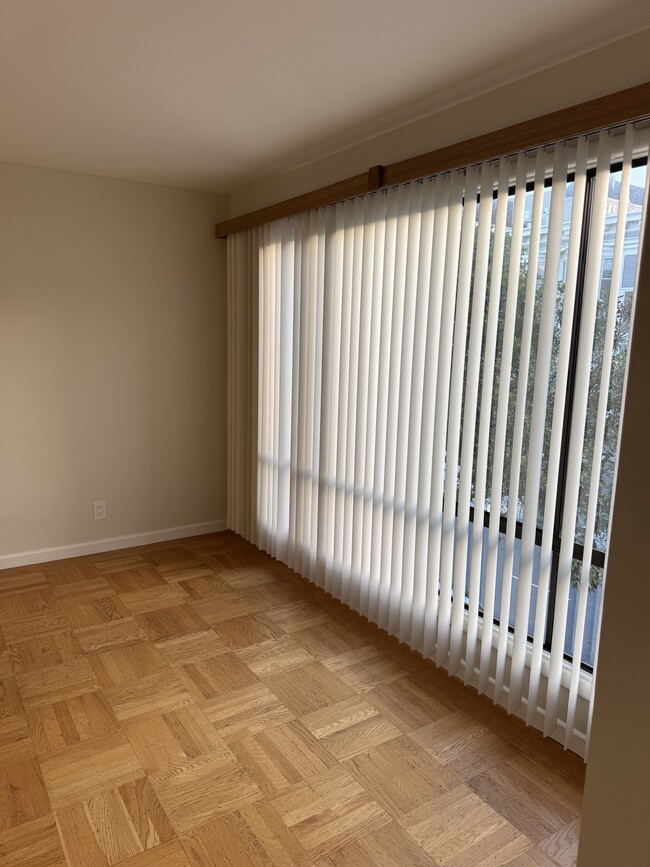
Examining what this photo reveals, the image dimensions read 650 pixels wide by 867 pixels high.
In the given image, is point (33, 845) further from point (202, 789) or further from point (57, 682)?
point (57, 682)

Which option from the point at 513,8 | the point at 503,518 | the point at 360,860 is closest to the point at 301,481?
the point at 503,518

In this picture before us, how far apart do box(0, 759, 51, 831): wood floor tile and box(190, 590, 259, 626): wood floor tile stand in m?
1.17

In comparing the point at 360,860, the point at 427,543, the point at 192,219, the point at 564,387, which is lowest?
the point at 360,860

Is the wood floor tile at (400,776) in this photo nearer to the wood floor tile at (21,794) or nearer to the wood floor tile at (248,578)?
the wood floor tile at (21,794)

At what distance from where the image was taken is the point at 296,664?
2.79m

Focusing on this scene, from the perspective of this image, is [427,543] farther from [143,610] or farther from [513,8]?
[513,8]

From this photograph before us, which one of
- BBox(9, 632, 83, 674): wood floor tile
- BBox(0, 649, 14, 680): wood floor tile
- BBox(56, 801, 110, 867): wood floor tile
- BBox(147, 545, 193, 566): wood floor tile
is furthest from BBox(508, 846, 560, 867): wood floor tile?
BBox(147, 545, 193, 566): wood floor tile

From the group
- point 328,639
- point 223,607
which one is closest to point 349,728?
point 328,639

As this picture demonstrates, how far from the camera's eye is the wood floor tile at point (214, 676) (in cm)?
258

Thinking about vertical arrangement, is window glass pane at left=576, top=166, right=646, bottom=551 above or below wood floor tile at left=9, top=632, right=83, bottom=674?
above

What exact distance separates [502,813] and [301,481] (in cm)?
195

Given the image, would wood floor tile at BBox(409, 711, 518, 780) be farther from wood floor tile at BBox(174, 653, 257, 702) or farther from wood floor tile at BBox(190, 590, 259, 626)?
wood floor tile at BBox(190, 590, 259, 626)

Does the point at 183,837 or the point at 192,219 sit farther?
the point at 192,219

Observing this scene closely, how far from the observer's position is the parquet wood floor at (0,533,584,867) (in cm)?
180
